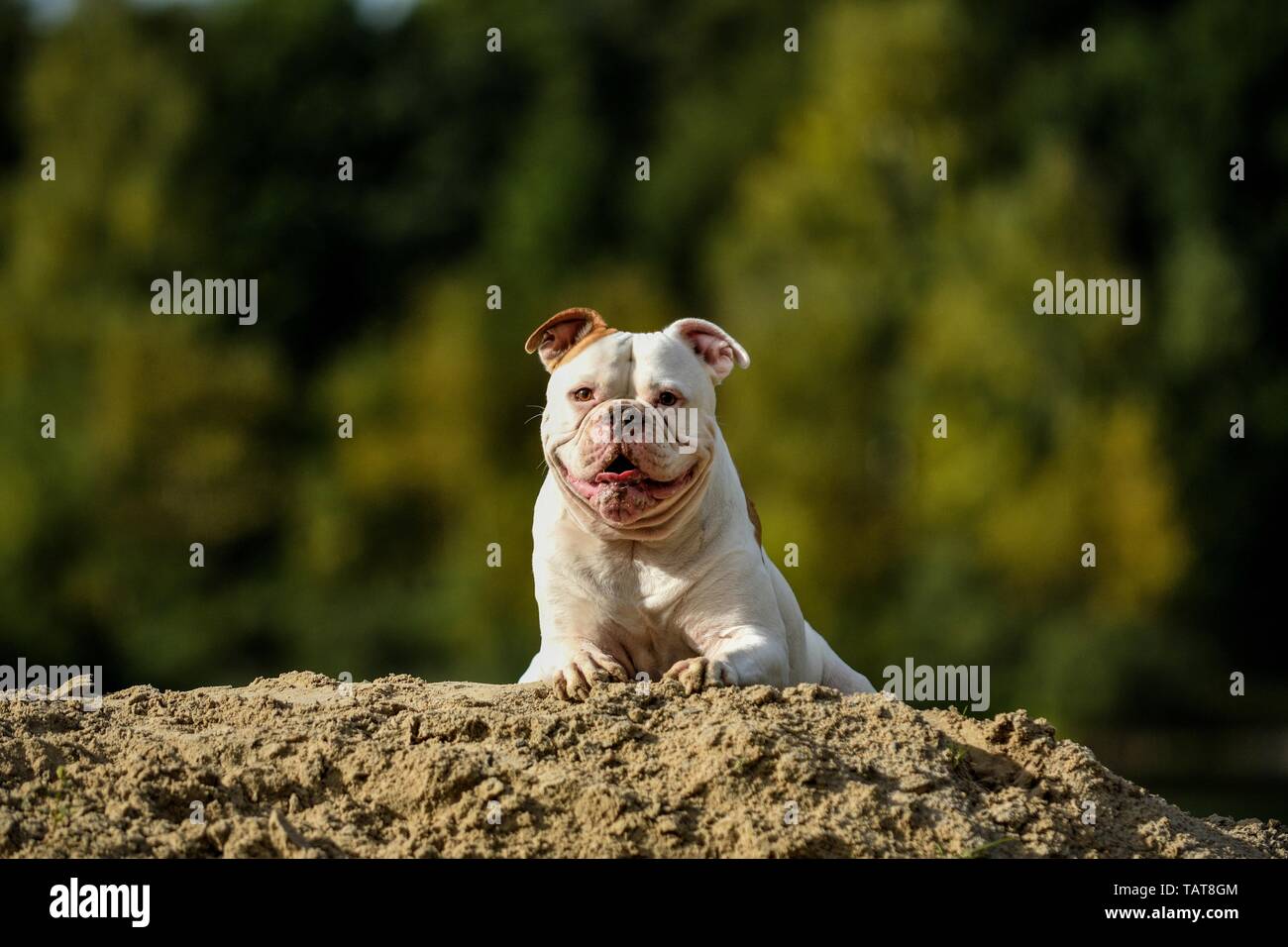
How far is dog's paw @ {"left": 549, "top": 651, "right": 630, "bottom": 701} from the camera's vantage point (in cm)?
830

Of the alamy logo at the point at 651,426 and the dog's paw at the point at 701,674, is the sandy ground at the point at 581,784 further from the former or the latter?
the alamy logo at the point at 651,426

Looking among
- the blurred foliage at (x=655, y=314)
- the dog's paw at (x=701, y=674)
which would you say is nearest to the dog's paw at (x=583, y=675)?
the dog's paw at (x=701, y=674)

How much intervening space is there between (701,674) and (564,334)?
1.98m

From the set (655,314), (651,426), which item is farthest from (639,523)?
(655,314)

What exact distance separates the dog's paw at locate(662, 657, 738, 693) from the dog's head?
78 centimetres

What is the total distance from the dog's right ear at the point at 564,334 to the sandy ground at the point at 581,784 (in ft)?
5.96

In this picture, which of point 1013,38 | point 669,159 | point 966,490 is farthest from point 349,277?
point 966,490

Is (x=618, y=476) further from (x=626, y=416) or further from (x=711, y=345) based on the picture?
(x=711, y=345)

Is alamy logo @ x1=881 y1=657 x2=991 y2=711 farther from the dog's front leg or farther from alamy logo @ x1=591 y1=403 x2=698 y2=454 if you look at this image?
alamy logo @ x1=591 y1=403 x2=698 y2=454

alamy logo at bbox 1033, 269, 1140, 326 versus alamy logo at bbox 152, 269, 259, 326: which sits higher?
alamy logo at bbox 152, 269, 259, 326
